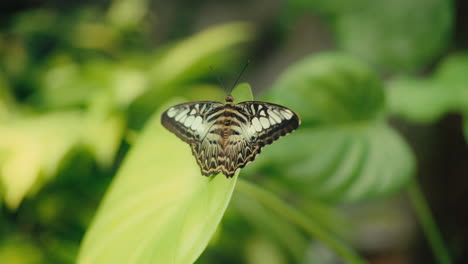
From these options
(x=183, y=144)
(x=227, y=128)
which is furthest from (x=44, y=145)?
(x=227, y=128)

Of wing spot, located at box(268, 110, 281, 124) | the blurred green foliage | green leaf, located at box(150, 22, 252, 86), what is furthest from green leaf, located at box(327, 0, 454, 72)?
green leaf, located at box(150, 22, 252, 86)

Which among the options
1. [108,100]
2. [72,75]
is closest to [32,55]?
[72,75]

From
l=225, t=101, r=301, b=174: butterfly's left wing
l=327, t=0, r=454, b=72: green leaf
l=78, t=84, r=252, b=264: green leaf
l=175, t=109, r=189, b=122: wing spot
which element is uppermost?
l=327, t=0, r=454, b=72: green leaf

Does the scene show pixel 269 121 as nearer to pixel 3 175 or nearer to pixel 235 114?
pixel 235 114

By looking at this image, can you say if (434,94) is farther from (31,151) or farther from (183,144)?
(31,151)

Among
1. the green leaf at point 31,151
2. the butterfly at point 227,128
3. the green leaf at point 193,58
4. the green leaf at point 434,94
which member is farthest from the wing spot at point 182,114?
the green leaf at point 193,58

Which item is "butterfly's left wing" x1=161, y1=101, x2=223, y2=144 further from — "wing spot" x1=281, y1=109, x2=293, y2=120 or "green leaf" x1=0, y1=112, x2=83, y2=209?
"green leaf" x1=0, y1=112, x2=83, y2=209

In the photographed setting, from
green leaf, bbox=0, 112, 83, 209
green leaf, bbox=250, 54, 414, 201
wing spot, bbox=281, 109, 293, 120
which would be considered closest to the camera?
wing spot, bbox=281, 109, 293, 120

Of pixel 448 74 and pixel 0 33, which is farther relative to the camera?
pixel 0 33
